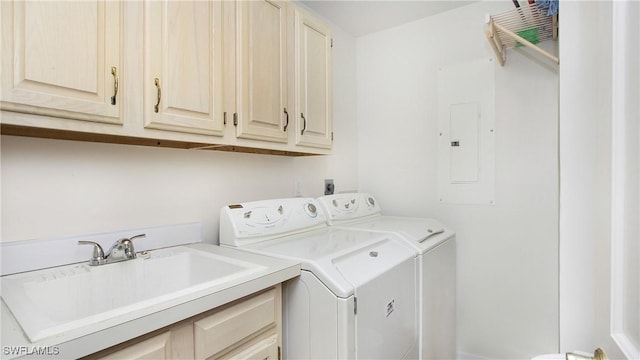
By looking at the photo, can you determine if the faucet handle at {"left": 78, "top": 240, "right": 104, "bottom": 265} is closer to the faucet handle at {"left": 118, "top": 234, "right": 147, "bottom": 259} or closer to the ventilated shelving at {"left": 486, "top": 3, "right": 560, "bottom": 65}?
the faucet handle at {"left": 118, "top": 234, "right": 147, "bottom": 259}

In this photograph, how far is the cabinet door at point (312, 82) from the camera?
186cm

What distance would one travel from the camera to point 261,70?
5.27 ft

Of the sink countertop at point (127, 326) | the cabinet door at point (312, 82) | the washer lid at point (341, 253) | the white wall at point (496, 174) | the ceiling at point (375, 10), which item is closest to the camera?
the sink countertop at point (127, 326)

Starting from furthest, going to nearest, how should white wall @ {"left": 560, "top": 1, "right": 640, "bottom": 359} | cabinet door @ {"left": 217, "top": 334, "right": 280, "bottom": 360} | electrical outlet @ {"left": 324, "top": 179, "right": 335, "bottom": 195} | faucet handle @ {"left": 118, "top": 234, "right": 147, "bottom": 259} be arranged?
electrical outlet @ {"left": 324, "top": 179, "right": 335, "bottom": 195}, faucet handle @ {"left": 118, "top": 234, "right": 147, "bottom": 259}, cabinet door @ {"left": 217, "top": 334, "right": 280, "bottom": 360}, white wall @ {"left": 560, "top": 1, "right": 640, "bottom": 359}

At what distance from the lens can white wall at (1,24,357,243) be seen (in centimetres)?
114

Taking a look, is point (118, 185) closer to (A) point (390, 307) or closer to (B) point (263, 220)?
(B) point (263, 220)

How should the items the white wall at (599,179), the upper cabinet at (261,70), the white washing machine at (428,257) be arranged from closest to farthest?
the white wall at (599,179) → the upper cabinet at (261,70) → the white washing machine at (428,257)

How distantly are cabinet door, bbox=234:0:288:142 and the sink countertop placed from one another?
709mm

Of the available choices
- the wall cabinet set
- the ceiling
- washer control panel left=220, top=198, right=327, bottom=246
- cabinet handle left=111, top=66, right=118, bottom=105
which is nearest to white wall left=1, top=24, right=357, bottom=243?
the wall cabinet set

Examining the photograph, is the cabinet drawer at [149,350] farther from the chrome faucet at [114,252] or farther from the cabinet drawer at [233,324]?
the chrome faucet at [114,252]

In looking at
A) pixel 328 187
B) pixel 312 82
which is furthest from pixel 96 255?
pixel 328 187

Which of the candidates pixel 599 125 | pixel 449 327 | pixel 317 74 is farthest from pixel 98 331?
pixel 449 327

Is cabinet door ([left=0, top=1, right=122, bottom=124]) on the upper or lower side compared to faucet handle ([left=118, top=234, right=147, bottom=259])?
upper

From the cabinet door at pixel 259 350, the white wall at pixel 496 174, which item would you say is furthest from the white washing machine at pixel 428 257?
the cabinet door at pixel 259 350
